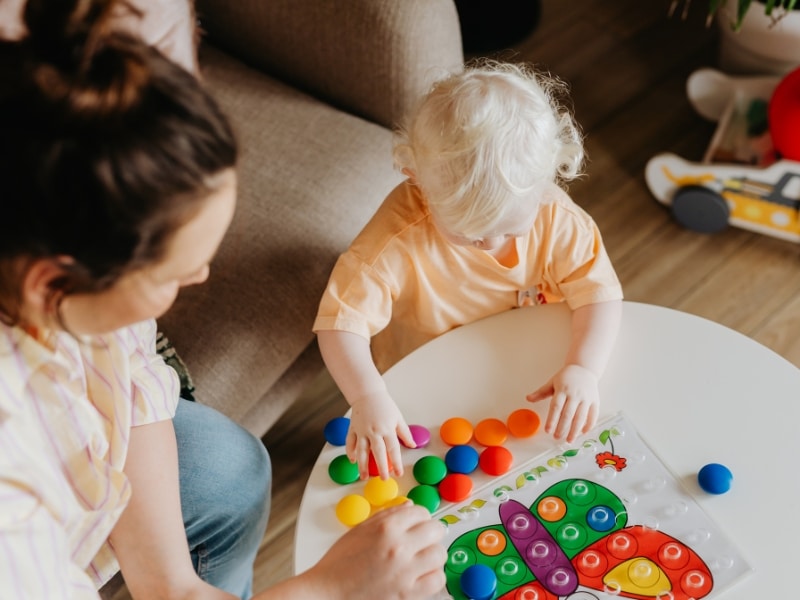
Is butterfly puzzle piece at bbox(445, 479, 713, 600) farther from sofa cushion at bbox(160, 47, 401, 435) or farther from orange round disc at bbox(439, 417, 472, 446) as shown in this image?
sofa cushion at bbox(160, 47, 401, 435)

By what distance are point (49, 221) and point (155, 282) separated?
9 centimetres

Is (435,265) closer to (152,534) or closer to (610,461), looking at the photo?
(610,461)

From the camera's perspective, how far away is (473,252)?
0.95 m

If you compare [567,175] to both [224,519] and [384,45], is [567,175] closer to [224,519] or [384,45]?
[384,45]

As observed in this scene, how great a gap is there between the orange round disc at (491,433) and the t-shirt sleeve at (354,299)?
173mm

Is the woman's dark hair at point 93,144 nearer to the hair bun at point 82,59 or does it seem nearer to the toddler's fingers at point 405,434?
Answer: the hair bun at point 82,59

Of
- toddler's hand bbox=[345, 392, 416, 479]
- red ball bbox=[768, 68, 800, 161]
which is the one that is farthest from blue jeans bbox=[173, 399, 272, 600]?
red ball bbox=[768, 68, 800, 161]

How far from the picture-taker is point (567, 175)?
2.88 feet

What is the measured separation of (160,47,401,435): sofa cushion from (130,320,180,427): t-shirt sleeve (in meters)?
0.18

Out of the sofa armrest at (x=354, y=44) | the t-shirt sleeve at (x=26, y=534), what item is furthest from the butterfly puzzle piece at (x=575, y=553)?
the sofa armrest at (x=354, y=44)

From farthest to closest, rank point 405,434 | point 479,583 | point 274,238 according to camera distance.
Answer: point 274,238 < point 405,434 < point 479,583

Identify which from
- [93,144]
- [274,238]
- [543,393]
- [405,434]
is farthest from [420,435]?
[93,144]

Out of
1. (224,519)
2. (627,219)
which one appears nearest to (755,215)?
(627,219)

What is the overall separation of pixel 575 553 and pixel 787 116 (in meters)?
0.99
